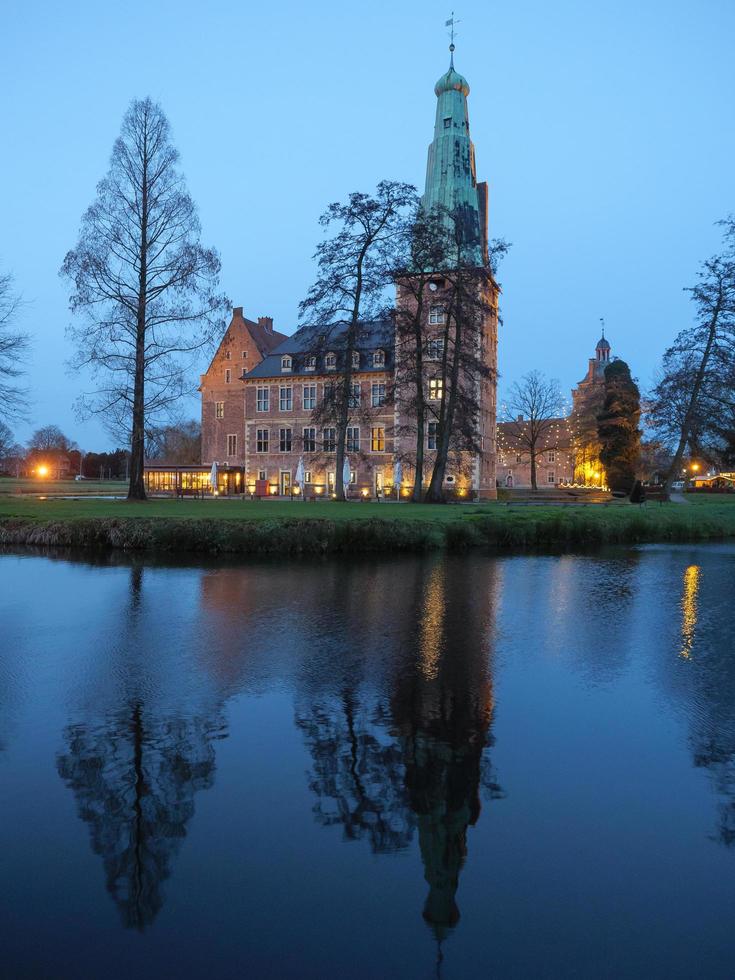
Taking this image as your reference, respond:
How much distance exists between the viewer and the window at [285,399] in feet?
199

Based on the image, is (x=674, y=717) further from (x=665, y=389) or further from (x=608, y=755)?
(x=665, y=389)

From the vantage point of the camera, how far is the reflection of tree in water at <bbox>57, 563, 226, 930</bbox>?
3.45 meters

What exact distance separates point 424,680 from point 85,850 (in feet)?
12.1

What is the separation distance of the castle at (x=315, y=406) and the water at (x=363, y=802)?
35.6 meters

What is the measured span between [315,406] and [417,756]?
47031 mm

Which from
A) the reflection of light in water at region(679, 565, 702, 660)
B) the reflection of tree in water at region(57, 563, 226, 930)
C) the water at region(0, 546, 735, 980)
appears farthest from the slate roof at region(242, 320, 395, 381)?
the reflection of tree in water at region(57, 563, 226, 930)

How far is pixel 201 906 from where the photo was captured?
319 cm

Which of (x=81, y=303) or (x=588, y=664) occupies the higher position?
(x=81, y=303)

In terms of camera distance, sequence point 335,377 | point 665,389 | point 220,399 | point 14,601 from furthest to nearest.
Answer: point 220,399
point 665,389
point 335,377
point 14,601

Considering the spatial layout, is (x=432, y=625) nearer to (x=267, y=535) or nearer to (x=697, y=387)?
(x=267, y=535)

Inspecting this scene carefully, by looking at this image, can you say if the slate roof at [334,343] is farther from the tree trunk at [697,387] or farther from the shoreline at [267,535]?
the tree trunk at [697,387]

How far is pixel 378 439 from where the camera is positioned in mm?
57156

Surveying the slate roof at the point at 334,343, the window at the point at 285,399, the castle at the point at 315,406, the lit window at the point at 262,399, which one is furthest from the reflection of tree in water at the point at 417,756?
the lit window at the point at 262,399

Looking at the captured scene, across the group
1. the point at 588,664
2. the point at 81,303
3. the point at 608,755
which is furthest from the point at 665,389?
the point at 608,755
